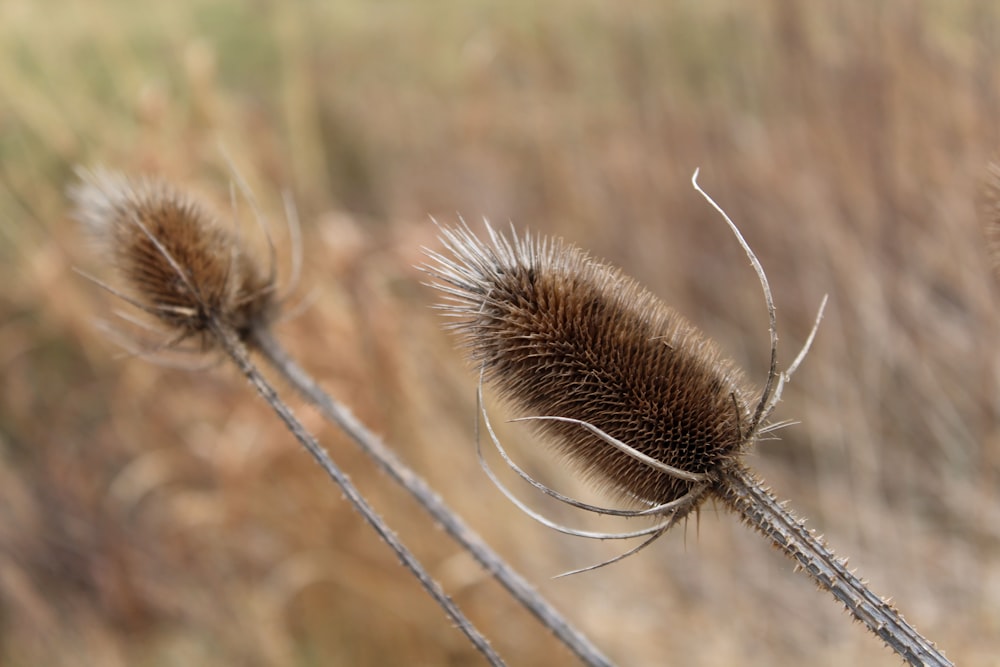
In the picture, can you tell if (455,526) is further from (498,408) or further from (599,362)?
(498,408)

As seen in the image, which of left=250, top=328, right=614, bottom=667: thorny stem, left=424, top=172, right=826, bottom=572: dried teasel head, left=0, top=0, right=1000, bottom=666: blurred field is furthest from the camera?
left=0, top=0, right=1000, bottom=666: blurred field

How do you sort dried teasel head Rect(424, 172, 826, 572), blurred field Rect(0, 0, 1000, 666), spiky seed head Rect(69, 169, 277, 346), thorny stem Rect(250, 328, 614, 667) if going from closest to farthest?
dried teasel head Rect(424, 172, 826, 572) → thorny stem Rect(250, 328, 614, 667) → spiky seed head Rect(69, 169, 277, 346) → blurred field Rect(0, 0, 1000, 666)

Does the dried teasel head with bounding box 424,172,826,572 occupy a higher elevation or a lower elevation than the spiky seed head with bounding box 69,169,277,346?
lower

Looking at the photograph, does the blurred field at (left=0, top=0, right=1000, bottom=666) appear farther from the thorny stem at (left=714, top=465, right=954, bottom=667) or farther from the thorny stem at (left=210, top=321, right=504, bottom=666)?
the thorny stem at (left=714, top=465, right=954, bottom=667)

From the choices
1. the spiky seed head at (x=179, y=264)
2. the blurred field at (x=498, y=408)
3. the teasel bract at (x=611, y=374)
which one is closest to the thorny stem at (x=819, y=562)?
the teasel bract at (x=611, y=374)

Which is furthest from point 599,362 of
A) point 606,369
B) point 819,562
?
point 819,562

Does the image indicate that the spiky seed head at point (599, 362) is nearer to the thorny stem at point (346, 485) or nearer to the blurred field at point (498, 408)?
the thorny stem at point (346, 485)

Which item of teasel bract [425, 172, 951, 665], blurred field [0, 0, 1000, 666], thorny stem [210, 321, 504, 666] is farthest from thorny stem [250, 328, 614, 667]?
blurred field [0, 0, 1000, 666]
